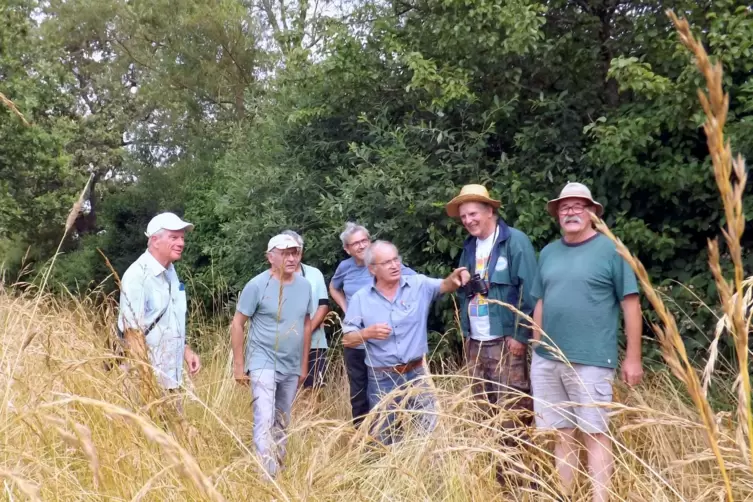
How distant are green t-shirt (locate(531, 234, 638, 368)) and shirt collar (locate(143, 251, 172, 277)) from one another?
2.22 meters

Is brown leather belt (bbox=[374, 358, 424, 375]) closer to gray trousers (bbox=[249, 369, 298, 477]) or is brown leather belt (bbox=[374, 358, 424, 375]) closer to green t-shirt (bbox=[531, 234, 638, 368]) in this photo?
gray trousers (bbox=[249, 369, 298, 477])

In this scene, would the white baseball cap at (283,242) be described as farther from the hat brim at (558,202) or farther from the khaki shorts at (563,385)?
the khaki shorts at (563,385)

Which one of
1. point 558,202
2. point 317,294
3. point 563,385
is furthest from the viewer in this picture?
point 317,294

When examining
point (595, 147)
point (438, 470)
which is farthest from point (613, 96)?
point (438, 470)

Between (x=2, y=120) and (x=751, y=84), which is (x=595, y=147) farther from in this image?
(x=2, y=120)

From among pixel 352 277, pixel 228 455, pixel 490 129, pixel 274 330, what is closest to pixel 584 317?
pixel 228 455

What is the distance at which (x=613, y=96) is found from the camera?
5.95 m

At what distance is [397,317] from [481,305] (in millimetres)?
508

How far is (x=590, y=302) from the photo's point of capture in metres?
3.50

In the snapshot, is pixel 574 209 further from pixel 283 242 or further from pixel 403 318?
pixel 283 242

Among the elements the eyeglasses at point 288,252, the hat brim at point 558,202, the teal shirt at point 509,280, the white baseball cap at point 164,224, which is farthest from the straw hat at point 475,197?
the white baseball cap at point 164,224

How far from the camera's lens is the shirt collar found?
4.02 meters

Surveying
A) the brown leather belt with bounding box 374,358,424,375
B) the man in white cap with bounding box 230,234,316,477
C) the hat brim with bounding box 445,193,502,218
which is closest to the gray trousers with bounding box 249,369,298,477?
the man in white cap with bounding box 230,234,316,477

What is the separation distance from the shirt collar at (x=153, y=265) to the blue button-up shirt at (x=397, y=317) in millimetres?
1150
